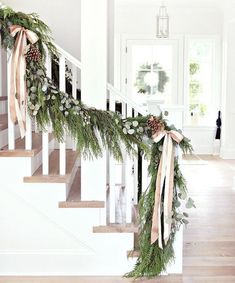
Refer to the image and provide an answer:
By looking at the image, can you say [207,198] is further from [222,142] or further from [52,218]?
[222,142]

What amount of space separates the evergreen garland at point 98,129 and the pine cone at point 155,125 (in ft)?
0.07

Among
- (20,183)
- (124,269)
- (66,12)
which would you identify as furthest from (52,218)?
(66,12)

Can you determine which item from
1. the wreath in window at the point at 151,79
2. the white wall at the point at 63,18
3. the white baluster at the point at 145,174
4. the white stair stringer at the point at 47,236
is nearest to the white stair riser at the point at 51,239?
the white stair stringer at the point at 47,236

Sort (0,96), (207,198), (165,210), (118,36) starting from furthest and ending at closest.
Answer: (118,36), (207,198), (0,96), (165,210)

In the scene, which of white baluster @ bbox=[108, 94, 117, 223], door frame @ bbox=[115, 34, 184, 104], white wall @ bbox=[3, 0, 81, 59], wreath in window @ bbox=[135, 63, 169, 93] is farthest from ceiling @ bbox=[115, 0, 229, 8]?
white baluster @ bbox=[108, 94, 117, 223]

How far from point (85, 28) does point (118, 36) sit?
610 centimetres

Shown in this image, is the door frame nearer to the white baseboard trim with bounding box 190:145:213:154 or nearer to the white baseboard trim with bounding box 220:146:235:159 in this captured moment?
the white baseboard trim with bounding box 190:145:213:154

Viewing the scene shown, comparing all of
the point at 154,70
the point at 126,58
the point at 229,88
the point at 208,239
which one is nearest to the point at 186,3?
the point at 154,70

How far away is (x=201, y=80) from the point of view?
31.7ft

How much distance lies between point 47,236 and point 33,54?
4.21ft

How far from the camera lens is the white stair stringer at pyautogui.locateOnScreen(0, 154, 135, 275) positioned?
3.44 m

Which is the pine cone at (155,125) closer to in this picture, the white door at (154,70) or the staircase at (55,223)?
the staircase at (55,223)

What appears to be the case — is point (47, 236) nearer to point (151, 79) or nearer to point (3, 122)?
point (3, 122)

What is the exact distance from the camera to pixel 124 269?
3.47 meters
